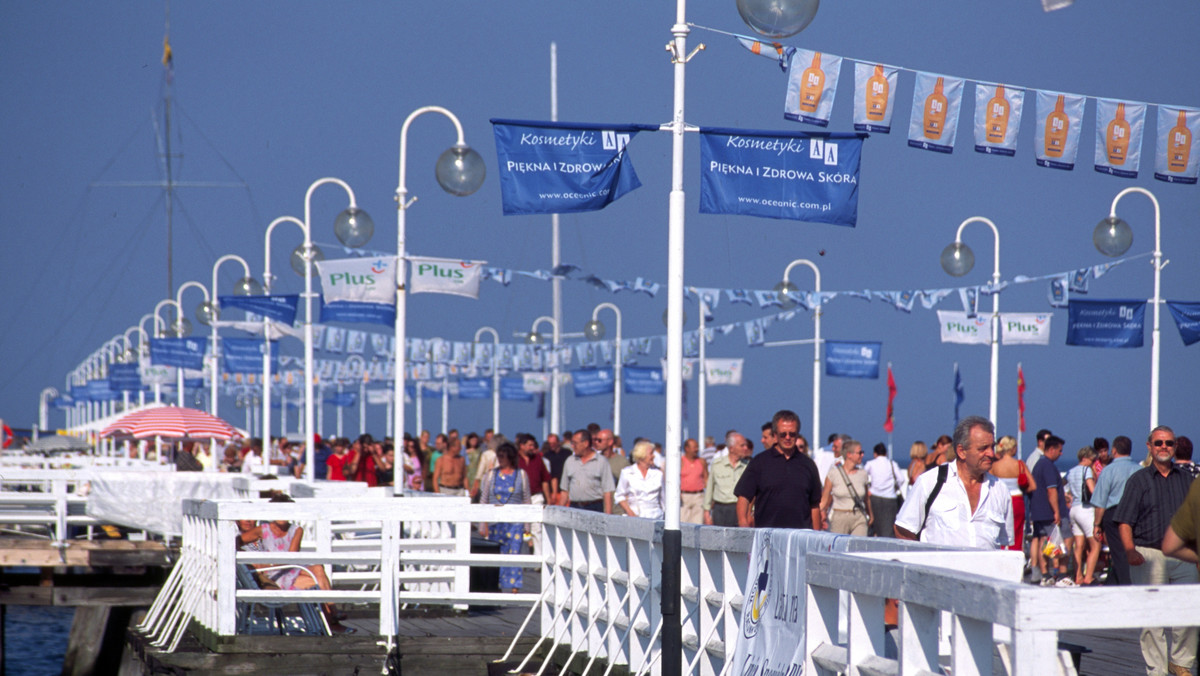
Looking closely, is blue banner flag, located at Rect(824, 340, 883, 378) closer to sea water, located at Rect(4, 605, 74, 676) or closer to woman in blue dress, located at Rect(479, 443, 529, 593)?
woman in blue dress, located at Rect(479, 443, 529, 593)

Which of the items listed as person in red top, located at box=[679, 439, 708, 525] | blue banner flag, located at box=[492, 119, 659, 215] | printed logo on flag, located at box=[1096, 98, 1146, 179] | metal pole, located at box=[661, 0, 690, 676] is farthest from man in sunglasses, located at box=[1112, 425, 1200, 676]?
person in red top, located at box=[679, 439, 708, 525]

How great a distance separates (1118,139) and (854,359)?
15792mm

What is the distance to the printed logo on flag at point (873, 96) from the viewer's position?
531 inches

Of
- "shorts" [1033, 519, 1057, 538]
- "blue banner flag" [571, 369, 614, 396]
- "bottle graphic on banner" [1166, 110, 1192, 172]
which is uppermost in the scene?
"bottle graphic on banner" [1166, 110, 1192, 172]

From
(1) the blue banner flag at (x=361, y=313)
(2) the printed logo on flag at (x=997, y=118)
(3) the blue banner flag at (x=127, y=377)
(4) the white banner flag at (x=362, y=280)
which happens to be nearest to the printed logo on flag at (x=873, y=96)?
(2) the printed logo on flag at (x=997, y=118)

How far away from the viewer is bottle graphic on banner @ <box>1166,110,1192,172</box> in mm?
13250

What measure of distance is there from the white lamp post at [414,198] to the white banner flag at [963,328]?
12.3m

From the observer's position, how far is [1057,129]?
1368 cm

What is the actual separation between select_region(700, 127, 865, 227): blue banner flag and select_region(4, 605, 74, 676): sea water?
2123 centimetres

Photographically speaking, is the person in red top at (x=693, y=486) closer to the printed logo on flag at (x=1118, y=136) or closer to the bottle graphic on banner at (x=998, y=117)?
the bottle graphic on banner at (x=998, y=117)

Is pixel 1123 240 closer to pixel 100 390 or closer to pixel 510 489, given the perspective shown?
pixel 510 489

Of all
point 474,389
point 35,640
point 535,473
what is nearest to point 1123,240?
point 535,473

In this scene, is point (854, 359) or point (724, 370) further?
point (724, 370)

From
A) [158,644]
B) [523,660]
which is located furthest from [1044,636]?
[158,644]
